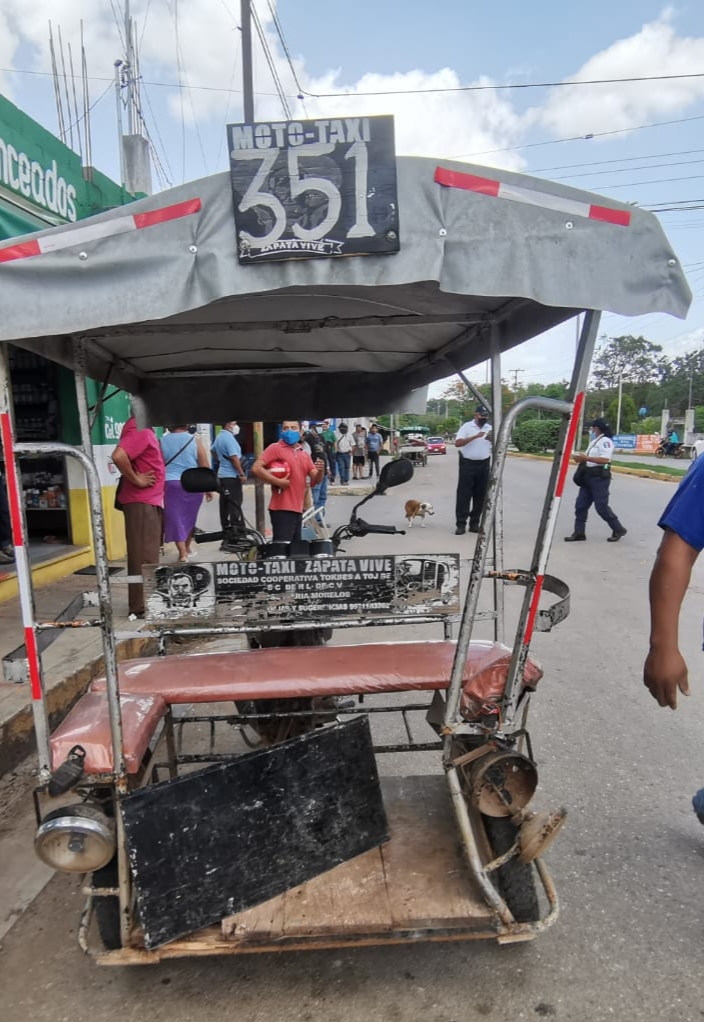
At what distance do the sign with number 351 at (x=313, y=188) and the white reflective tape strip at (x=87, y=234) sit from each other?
324 millimetres

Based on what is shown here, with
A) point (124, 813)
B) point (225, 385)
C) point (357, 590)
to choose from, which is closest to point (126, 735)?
point (124, 813)

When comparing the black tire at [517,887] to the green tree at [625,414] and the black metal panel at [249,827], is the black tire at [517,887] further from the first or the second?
the green tree at [625,414]

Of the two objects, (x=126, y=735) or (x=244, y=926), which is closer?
(x=244, y=926)

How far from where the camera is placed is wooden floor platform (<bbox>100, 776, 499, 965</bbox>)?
7.26ft

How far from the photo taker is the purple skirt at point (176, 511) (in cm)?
740

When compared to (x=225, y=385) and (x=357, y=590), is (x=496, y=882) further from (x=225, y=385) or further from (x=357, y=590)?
(x=225, y=385)

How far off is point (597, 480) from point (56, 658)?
7.59m

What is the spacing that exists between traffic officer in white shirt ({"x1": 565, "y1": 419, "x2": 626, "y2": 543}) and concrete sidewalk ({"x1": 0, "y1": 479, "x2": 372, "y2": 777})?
5.96 m

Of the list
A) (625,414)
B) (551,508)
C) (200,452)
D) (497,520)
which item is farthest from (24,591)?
(625,414)

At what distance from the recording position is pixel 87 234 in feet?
6.64

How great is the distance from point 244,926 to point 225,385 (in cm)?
319

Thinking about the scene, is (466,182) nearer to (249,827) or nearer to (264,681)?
(264,681)

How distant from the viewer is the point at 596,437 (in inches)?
412

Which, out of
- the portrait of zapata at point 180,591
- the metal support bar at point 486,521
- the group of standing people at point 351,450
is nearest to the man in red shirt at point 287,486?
the portrait of zapata at point 180,591
